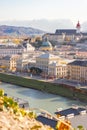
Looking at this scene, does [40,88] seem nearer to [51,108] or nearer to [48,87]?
[48,87]

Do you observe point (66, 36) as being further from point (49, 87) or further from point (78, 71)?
point (49, 87)

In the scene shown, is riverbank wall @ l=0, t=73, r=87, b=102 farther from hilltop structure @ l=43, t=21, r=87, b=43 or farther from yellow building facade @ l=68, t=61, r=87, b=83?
hilltop structure @ l=43, t=21, r=87, b=43

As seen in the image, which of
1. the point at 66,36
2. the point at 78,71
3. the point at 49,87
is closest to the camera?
the point at 49,87

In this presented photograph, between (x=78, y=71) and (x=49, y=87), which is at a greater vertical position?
(x=78, y=71)

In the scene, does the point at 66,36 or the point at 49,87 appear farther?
the point at 66,36

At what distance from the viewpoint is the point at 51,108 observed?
12039 millimetres

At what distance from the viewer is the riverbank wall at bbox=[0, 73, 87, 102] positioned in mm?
15781

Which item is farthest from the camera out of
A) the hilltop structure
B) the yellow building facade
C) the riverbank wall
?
the hilltop structure

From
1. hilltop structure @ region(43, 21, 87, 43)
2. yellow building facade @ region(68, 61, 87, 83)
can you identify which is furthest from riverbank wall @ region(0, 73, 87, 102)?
hilltop structure @ region(43, 21, 87, 43)

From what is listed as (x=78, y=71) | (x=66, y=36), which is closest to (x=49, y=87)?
(x=78, y=71)

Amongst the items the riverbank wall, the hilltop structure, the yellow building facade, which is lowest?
the riverbank wall

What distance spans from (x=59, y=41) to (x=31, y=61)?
1711cm

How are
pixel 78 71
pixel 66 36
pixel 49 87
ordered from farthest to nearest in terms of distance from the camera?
pixel 66 36, pixel 78 71, pixel 49 87

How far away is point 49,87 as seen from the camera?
699 inches
